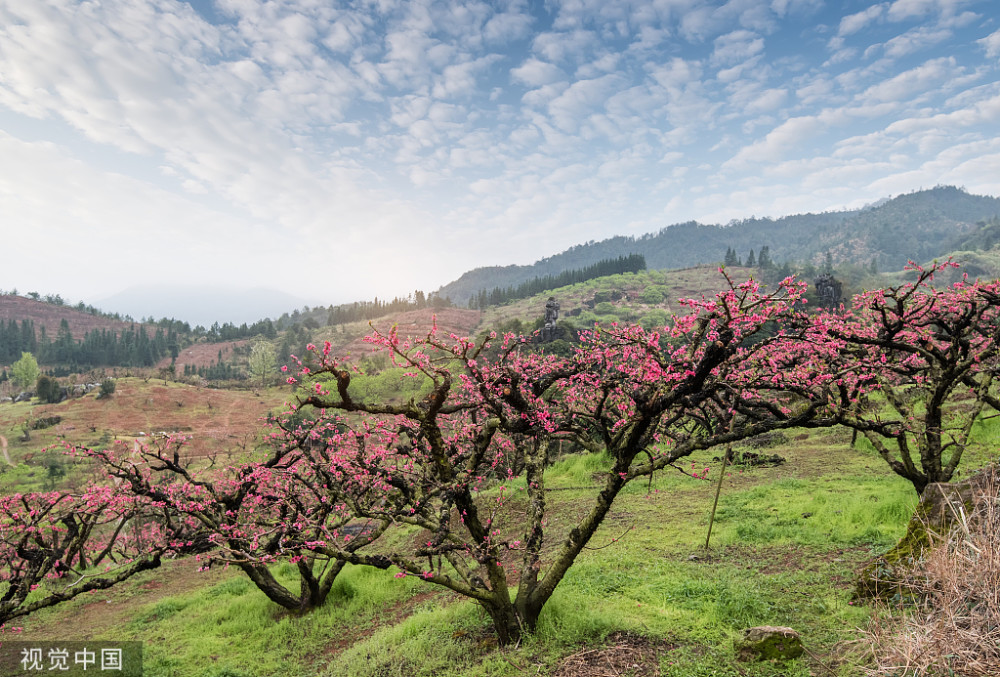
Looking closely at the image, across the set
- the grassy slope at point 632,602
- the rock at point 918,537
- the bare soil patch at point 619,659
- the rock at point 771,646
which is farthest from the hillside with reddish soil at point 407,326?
the rock at point 771,646

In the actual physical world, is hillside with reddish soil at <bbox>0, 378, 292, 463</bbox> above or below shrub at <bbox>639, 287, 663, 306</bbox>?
below

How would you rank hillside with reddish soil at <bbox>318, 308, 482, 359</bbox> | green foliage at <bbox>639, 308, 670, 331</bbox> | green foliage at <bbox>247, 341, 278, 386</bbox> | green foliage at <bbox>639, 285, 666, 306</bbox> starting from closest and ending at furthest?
green foliage at <bbox>247, 341, 278, 386</bbox> < green foliage at <bbox>639, 308, 670, 331</bbox> < hillside with reddish soil at <bbox>318, 308, 482, 359</bbox> < green foliage at <bbox>639, 285, 666, 306</bbox>

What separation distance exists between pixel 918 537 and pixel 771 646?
10.7ft

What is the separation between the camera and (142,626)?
1420 cm

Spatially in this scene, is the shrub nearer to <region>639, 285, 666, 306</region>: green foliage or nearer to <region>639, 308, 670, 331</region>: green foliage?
<region>639, 285, 666, 306</region>: green foliage

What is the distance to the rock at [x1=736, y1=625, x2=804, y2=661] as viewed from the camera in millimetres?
6566

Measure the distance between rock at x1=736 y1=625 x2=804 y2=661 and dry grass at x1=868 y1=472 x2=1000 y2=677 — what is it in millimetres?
1162

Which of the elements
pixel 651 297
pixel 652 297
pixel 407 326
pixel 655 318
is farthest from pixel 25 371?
pixel 652 297

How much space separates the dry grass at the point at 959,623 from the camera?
4.41 m

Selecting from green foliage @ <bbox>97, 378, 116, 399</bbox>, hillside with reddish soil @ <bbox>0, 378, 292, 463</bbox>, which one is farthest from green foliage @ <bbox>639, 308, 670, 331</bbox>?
green foliage @ <bbox>97, 378, 116, 399</bbox>

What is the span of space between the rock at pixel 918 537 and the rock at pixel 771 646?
165 centimetres

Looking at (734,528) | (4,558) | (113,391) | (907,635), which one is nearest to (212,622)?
(4,558)

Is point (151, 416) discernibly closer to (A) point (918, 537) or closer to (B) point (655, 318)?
(A) point (918, 537)

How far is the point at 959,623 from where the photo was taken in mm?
4844
